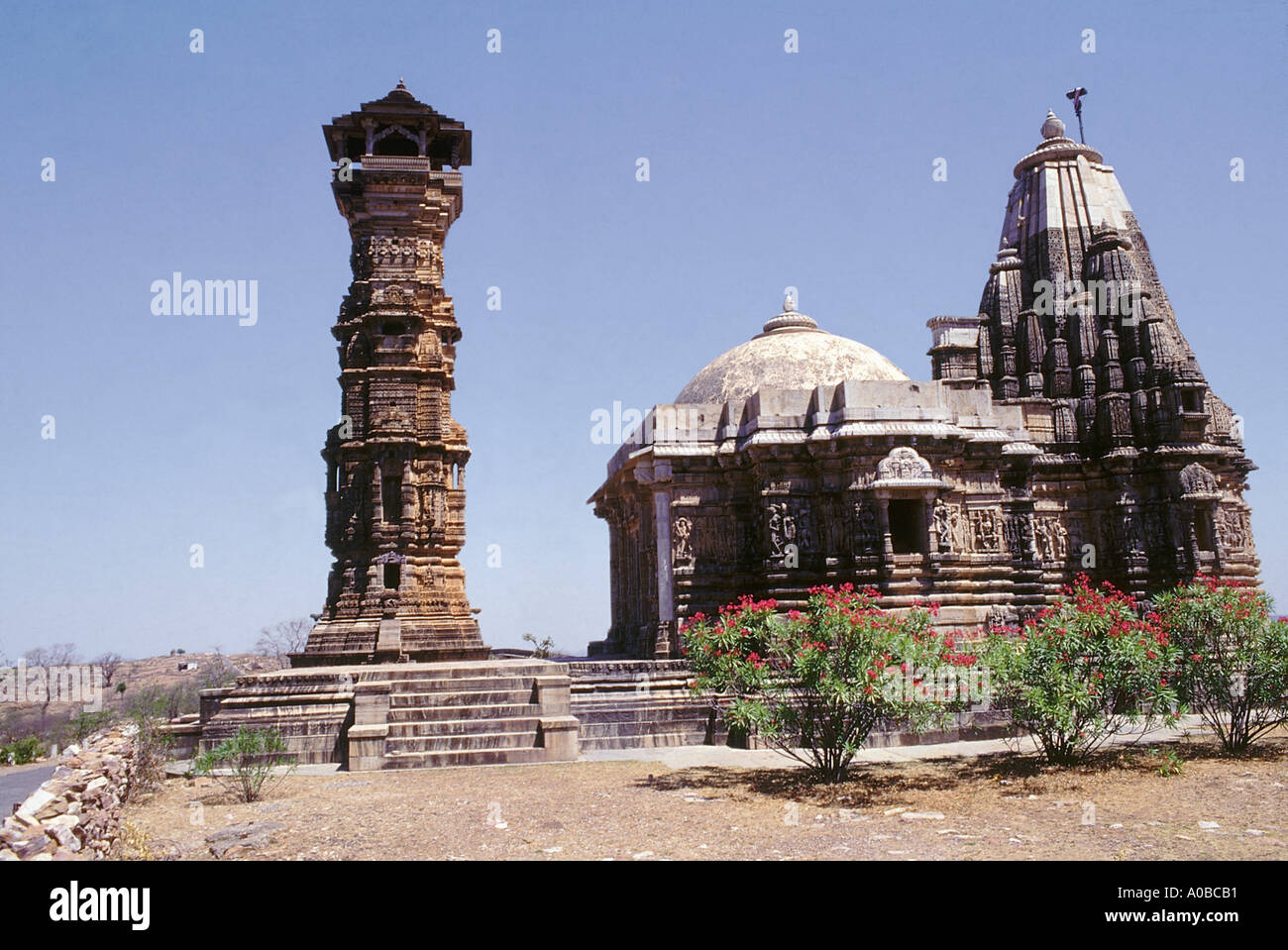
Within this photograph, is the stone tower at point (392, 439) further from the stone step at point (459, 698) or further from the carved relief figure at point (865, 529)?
the carved relief figure at point (865, 529)

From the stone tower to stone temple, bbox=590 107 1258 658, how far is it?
435 centimetres

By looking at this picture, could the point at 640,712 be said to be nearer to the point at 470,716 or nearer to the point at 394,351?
the point at 470,716

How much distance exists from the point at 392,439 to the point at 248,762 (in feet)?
40.8

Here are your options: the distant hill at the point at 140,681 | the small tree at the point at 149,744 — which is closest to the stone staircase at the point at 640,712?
the small tree at the point at 149,744

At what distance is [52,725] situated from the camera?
40.7 metres

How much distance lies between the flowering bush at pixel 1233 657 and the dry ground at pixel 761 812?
0.60 m

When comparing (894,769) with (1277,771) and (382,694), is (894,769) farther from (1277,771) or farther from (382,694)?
(382,694)

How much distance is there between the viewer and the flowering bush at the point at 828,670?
9992 mm

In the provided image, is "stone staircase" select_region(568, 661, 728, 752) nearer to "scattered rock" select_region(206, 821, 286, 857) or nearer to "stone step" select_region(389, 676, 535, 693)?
"stone step" select_region(389, 676, 535, 693)

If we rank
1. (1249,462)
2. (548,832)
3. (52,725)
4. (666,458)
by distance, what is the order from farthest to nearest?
(52,725)
(1249,462)
(666,458)
(548,832)

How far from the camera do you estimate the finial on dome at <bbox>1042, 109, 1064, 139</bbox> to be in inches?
1168
